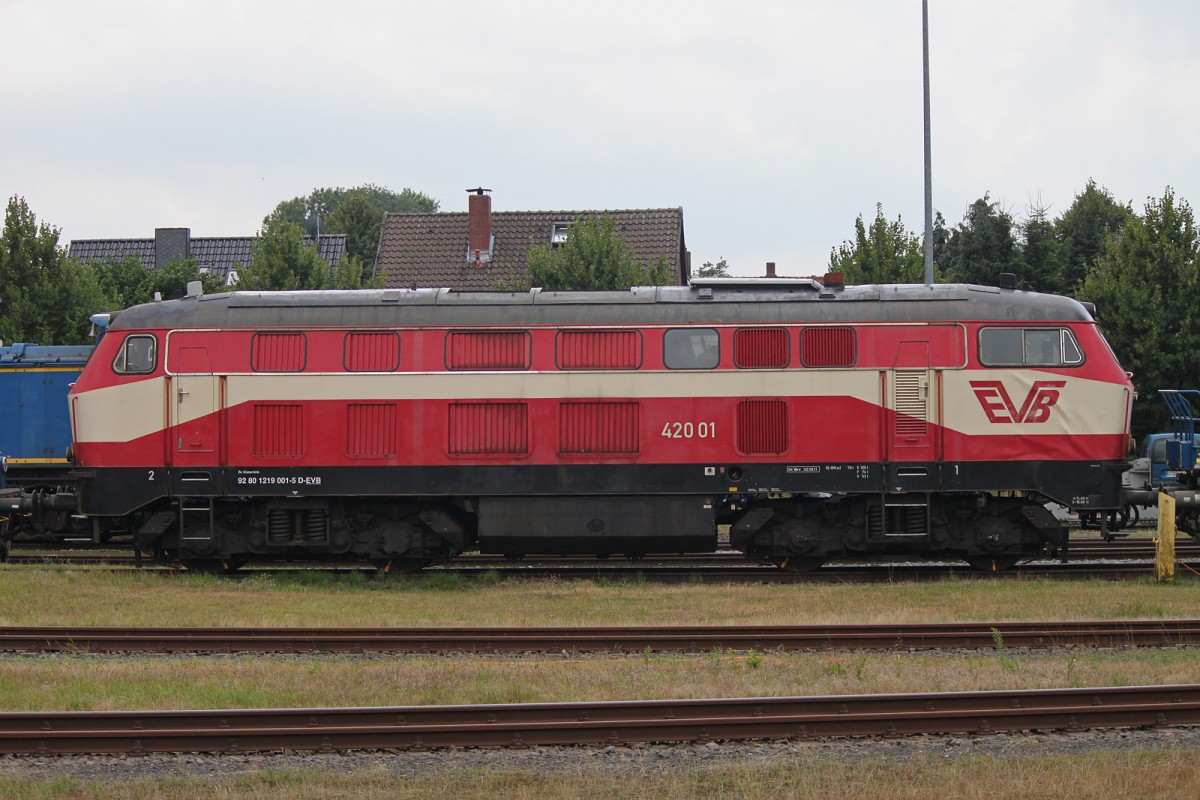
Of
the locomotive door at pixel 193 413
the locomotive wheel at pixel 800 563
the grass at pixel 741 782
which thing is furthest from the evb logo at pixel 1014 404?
the locomotive door at pixel 193 413

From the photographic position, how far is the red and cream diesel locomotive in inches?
746

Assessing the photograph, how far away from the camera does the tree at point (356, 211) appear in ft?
247

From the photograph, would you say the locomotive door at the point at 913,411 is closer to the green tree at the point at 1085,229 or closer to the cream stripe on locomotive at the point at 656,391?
the cream stripe on locomotive at the point at 656,391

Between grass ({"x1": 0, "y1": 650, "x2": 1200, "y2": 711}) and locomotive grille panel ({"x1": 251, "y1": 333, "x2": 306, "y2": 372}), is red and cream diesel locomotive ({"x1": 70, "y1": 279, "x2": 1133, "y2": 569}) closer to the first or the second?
locomotive grille panel ({"x1": 251, "y1": 333, "x2": 306, "y2": 372})

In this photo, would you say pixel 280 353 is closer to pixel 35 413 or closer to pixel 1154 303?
pixel 35 413

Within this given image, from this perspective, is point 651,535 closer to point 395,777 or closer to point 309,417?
point 309,417

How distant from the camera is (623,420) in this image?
19109 mm

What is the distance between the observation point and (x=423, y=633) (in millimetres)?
14234

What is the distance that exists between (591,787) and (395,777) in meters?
1.48

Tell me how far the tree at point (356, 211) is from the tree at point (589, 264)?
8247 millimetres

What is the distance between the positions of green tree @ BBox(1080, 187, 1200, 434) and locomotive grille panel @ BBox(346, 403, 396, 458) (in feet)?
67.7

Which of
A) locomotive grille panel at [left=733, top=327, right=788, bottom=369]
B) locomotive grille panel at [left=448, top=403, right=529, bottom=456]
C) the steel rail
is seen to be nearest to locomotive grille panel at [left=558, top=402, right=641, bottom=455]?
locomotive grille panel at [left=448, top=403, right=529, bottom=456]

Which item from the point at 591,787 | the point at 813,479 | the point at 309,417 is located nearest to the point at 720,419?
the point at 813,479

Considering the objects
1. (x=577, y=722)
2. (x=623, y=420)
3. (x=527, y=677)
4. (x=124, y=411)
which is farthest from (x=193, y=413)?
(x=577, y=722)
